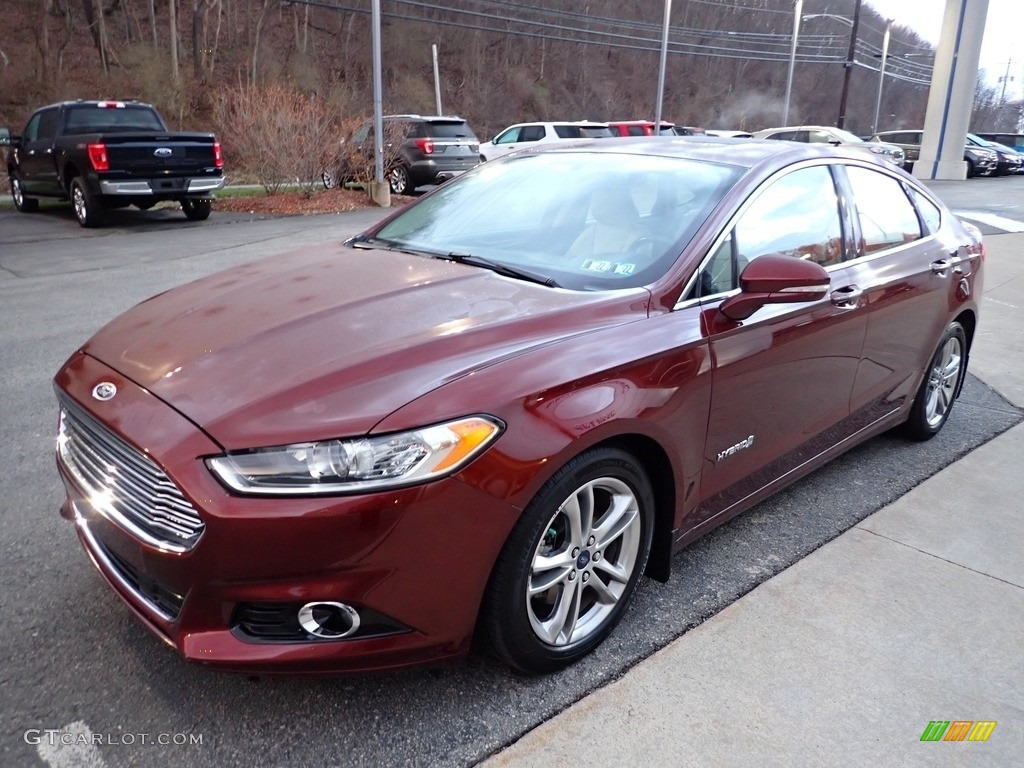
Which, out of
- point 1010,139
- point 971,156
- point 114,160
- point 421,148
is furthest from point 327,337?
point 1010,139

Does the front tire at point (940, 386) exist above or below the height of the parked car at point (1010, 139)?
below

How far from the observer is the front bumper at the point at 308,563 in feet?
6.51

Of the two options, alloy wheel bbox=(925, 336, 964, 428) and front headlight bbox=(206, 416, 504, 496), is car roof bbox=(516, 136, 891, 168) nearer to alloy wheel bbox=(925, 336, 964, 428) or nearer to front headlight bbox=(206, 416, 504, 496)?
alloy wheel bbox=(925, 336, 964, 428)

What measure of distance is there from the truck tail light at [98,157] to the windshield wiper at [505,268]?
10764mm

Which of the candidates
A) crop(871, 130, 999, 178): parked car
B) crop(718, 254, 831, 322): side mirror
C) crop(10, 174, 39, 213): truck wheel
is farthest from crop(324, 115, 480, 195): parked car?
crop(871, 130, 999, 178): parked car

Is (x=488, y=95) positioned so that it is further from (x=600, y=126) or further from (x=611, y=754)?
(x=611, y=754)

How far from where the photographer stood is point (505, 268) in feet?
9.89

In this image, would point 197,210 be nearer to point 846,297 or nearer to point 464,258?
point 464,258

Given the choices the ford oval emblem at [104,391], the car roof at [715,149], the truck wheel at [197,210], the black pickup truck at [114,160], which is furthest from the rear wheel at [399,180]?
the ford oval emblem at [104,391]

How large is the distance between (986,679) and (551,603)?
1420 millimetres

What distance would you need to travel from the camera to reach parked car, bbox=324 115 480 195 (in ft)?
58.7

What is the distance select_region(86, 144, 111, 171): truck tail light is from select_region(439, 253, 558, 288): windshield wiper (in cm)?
1076

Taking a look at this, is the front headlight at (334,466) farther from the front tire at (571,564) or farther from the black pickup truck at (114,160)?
the black pickup truck at (114,160)

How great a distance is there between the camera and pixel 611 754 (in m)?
2.24
